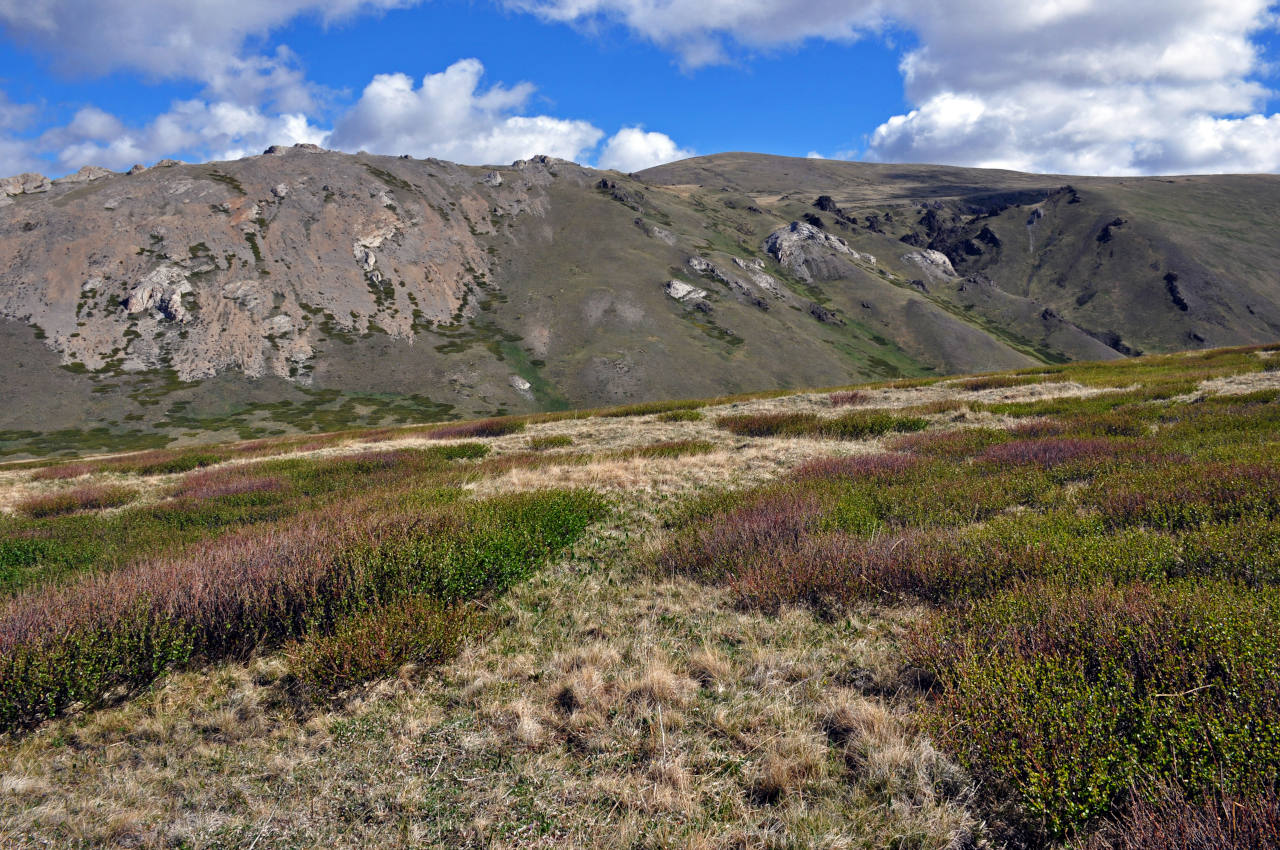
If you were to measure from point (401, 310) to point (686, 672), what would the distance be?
5686 inches

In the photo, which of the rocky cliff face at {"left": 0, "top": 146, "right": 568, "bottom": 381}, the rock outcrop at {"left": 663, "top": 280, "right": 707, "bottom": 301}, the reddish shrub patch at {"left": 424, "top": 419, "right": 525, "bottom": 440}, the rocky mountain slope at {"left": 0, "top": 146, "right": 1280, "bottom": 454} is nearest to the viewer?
the reddish shrub patch at {"left": 424, "top": 419, "right": 525, "bottom": 440}

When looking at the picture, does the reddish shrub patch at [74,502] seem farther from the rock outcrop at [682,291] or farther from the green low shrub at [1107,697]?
the rock outcrop at [682,291]

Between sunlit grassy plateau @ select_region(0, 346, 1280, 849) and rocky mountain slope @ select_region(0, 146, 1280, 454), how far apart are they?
10624 centimetres

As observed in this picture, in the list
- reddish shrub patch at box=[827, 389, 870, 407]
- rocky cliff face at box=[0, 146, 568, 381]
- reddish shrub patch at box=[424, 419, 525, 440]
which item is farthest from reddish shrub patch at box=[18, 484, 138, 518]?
rocky cliff face at box=[0, 146, 568, 381]

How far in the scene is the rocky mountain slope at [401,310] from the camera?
107 metres

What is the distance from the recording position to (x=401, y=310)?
438 feet

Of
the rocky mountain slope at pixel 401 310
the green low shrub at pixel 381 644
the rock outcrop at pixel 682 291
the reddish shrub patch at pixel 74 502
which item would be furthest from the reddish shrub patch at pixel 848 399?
the rock outcrop at pixel 682 291

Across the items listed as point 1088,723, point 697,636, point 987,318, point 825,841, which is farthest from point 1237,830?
point 987,318

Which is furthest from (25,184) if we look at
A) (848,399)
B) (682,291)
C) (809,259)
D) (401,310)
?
(809,259)

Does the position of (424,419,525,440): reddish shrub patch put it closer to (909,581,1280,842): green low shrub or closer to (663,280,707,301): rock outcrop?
(909,581,1280,842): green low shrub

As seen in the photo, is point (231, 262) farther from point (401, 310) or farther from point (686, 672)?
point (686, 672)

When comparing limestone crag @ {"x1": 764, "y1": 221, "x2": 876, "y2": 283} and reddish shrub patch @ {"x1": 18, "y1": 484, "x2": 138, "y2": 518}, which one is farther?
limestone crag @ {"x1": 764, "y1": 221, "x2": 876, "y2": 283}

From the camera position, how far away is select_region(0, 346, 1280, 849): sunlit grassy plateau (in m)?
2.97

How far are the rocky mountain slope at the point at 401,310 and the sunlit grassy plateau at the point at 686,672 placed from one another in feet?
349
